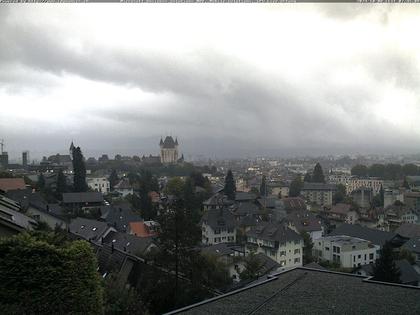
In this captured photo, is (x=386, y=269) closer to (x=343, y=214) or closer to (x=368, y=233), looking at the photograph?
(x=368, y=233)

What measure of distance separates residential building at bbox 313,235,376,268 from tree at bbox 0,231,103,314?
11769 millimetres

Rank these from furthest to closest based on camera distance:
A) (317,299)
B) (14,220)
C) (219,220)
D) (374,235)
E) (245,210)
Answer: (245,210)
(219,220)
(374,235)
(14,220)
(317,299)

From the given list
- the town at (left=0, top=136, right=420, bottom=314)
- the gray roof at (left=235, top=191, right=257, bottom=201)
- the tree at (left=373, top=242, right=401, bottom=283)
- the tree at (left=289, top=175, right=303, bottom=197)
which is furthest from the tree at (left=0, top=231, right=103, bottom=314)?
the tree at (left=289, top=175, right=303, bottom=197)

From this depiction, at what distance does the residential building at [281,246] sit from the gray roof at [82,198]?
1020 centimetres

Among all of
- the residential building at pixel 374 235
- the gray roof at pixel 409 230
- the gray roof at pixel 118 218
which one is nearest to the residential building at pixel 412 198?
the gray roof at pixel 409 230

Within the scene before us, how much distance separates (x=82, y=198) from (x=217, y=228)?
8079 mm

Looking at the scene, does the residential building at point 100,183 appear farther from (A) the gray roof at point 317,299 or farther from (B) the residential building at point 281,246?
(A) the gray roof at point 317,299

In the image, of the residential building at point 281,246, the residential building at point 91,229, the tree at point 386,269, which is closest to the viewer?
the tree at point 386,269

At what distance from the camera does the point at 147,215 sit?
21.3 m

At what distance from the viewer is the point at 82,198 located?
71.5ft

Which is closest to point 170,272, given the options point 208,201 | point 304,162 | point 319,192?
point 208,201

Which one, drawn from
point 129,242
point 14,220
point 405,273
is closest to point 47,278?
point 14,220

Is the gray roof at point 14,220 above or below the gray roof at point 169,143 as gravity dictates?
below

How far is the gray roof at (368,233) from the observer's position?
16.5 metres
